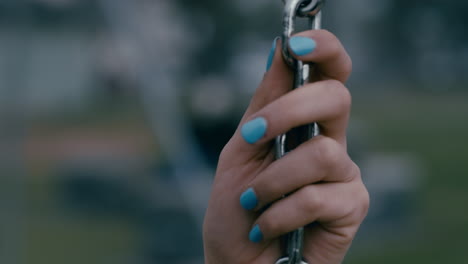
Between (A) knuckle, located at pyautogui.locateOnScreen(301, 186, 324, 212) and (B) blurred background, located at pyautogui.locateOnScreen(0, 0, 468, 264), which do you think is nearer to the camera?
(A) knuckle, located at pyautogui.locateOnScreen(301, 186, 324, 212)

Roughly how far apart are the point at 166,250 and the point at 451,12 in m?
31.0

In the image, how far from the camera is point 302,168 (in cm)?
109

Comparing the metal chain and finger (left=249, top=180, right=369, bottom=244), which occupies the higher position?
the metal chain

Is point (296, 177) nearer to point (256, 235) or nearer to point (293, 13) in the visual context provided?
point (256, 235)

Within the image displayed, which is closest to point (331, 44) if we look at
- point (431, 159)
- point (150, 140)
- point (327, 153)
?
point (327, 153)

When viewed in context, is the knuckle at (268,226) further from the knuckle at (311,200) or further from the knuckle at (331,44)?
the knuckle at (331,44)

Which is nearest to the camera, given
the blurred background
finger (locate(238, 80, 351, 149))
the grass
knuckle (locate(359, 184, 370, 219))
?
finger (locate(238, 80, 351, 149))

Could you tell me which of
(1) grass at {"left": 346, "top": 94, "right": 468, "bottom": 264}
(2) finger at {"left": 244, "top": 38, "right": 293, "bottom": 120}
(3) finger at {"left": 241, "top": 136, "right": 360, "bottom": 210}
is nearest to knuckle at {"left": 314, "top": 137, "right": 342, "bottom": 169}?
(3) finger at {"left": 241, "top": 136, "right": 360, "bottom": 210}

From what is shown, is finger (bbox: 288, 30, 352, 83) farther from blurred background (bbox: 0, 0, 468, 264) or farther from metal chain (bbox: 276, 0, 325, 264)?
blurred background (bbox: 0, 0, 468, 264)

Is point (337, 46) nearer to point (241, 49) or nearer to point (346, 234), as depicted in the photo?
point (346, 234)

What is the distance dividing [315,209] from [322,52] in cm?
24

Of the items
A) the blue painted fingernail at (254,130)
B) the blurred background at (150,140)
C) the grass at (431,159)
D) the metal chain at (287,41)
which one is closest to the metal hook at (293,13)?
the metal chain at (287,41)

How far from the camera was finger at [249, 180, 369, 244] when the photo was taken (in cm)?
111

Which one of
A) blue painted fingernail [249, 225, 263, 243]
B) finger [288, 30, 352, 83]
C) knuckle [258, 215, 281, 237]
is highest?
finger [288, 30, 352, 83]
